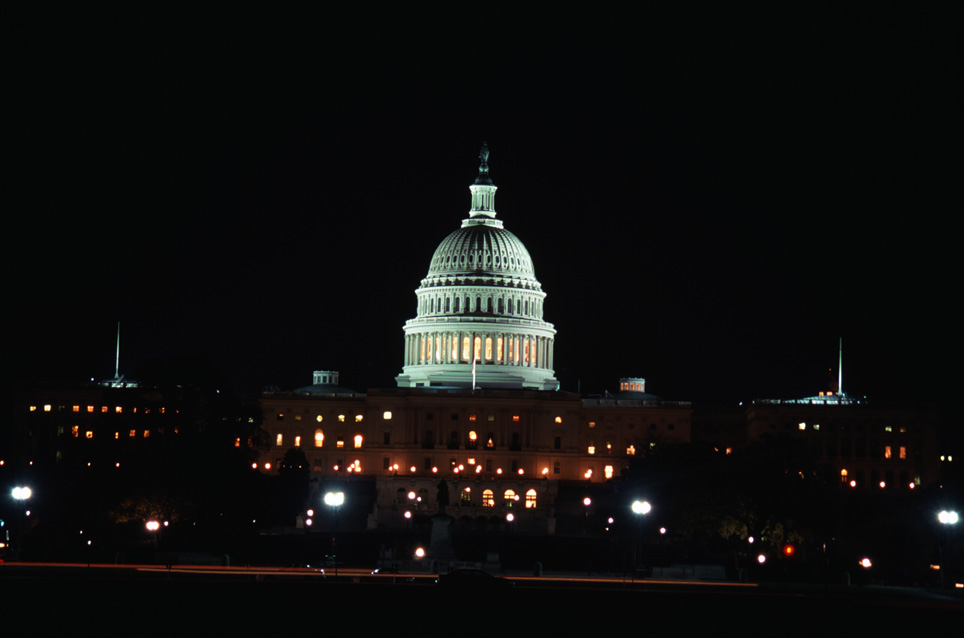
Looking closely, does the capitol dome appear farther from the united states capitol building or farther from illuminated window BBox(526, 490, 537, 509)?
illuminated window BBox(526, 490, 537, 509)

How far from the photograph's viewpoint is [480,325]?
19462 centimetres

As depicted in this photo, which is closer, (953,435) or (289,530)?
(289,530)

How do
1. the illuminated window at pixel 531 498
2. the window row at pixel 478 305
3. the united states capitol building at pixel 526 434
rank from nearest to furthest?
the illuminated window at pixel 531 498, the united states capitol building at pixel 526 434, the window row at pixel 478 305

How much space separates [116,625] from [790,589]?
34.0 m

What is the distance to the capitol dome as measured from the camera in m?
193

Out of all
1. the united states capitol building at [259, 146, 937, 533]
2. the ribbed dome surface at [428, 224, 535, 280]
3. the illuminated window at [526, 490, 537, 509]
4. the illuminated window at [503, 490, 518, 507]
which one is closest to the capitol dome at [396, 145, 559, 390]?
the ribbed dome surface at [428, 224, 535, 280]

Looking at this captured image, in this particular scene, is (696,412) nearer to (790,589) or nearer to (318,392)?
(318,392)

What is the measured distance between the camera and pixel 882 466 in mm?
176875

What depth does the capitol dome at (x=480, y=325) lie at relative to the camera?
193375mm

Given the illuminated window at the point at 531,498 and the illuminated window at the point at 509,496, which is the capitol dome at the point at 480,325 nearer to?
the illuminated window at the point at 531,498

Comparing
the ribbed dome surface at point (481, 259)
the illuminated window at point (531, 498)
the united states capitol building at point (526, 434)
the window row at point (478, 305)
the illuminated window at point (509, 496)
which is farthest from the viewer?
the ribbed dome surface at point (481, 259)

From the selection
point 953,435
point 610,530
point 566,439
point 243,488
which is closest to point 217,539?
point 243,488

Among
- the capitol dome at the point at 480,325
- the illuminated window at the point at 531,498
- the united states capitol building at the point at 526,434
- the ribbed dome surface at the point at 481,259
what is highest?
the ribbed dome surface at the point at 481,259

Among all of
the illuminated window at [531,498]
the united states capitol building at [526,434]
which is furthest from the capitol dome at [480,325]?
the illuminated window at [531,498]
